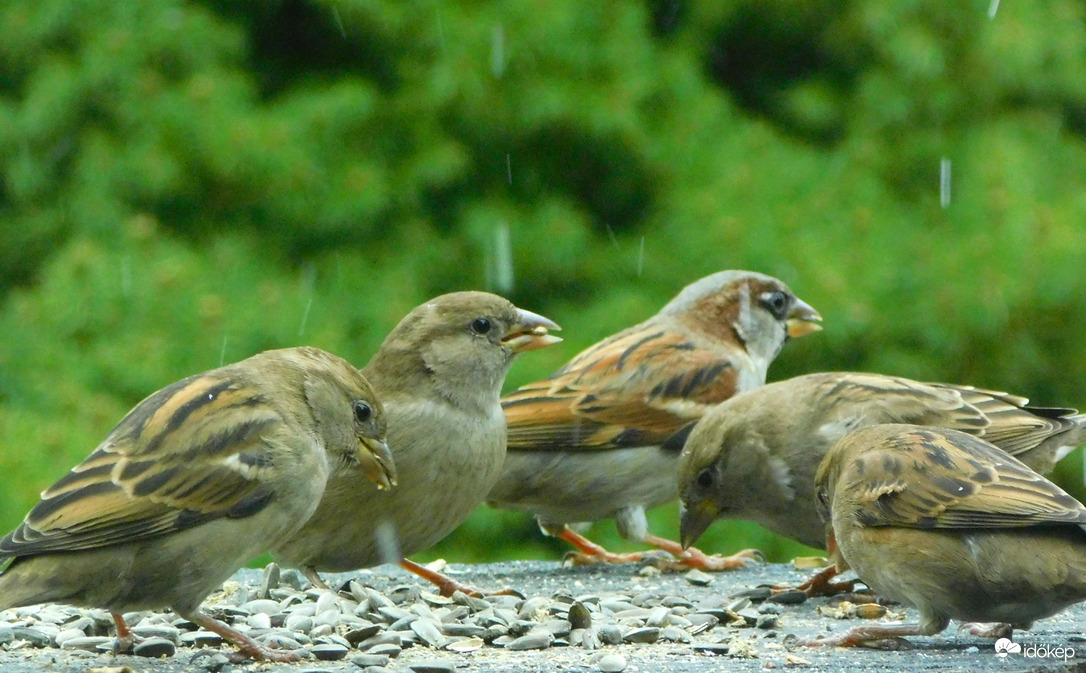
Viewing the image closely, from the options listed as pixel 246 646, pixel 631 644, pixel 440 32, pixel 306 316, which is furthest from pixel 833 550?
pixel 440 32

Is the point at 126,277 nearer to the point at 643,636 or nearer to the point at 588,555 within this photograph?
the point at 588,555

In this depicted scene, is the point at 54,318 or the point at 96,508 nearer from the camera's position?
the point at 96,508

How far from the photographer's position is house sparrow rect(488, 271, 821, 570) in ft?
13.6

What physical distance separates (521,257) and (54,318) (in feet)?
6.69

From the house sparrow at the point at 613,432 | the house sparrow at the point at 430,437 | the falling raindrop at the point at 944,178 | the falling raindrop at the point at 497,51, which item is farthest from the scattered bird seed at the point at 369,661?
the falling raindrop at the point at 944,178

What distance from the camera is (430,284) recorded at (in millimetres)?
6402

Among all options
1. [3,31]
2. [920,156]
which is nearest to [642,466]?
[920,156]

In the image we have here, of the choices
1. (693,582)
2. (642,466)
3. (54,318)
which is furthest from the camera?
(54,318)

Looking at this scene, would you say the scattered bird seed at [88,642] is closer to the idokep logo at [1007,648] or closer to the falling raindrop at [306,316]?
the idokep logo at [1007,648]

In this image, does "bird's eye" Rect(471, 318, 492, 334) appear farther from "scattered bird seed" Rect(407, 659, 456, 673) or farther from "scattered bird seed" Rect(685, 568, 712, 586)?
"scattered bird seed" Rect(407, 659, 456, 673)

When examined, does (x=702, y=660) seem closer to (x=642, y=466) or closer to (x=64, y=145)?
(x=642, y=466)

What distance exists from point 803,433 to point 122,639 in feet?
5.70

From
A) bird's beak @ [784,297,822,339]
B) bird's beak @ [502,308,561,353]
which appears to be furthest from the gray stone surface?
bird's beak @ [784,297,822,339]

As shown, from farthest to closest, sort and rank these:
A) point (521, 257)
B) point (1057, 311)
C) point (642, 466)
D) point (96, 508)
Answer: point (521, 257), point (1057, 311), point (642, 466), point (96, 508)
